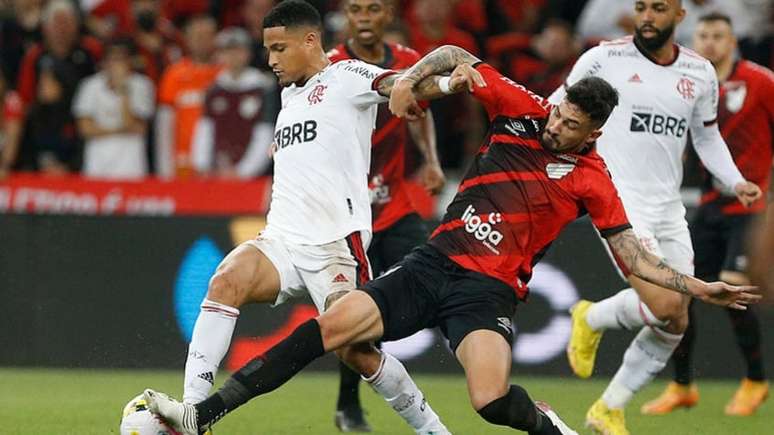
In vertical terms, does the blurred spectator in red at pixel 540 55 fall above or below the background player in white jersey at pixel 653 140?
below

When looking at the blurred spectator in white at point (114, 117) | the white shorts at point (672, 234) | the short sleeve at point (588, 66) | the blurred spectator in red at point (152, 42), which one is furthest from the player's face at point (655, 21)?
the blurred spectator in red at point (152, 42)

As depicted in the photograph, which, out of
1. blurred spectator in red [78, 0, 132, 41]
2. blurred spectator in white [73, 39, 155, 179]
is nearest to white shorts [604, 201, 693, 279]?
blurred spectator in white [73, 39, 155, 179]

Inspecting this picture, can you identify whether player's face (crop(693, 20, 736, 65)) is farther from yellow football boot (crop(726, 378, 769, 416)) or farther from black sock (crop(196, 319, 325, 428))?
black sock (crop(196, 319, 325, 428))

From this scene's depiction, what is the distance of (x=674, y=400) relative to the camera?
10.3 metres

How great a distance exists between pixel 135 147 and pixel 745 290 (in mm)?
9207

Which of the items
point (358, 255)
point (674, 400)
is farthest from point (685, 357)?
point (358, 255)

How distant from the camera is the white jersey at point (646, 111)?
9227 mm

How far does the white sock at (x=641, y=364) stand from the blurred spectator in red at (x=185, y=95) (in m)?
6.68

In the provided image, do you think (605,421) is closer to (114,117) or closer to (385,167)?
(385,167)

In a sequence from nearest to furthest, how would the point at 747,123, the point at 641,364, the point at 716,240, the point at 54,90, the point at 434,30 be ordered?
the point at 641,364
the point at 747,123
the point at 716,240
the point at 434,30
the point at 54,90

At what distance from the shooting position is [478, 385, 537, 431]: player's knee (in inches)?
279

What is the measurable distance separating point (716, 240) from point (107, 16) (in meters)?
7.95

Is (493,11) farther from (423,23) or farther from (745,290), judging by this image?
(745,290)

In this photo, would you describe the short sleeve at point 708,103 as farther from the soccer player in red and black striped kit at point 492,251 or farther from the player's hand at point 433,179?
the soccer player in red and black striped kit at point 492,251
